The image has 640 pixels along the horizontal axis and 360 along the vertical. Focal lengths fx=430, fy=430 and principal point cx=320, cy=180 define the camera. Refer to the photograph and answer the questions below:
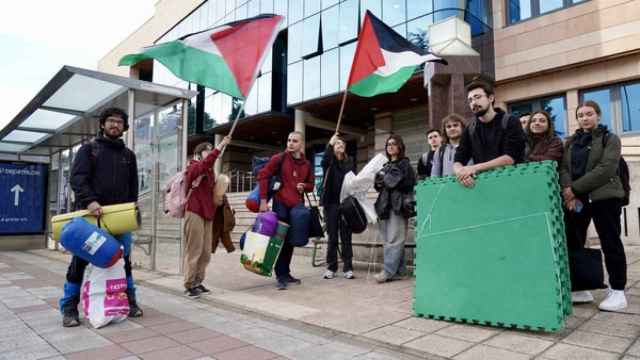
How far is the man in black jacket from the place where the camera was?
12.5ft

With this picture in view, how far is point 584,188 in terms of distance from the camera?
376 centimetres

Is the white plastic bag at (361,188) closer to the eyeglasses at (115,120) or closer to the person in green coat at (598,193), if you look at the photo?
the person in green coat at (598,193)

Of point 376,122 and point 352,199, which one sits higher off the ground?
point 376,122

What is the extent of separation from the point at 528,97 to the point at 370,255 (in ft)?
38.6

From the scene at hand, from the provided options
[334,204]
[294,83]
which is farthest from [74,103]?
[294,83]

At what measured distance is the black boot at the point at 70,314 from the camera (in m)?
3.71

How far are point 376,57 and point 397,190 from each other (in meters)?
1.84

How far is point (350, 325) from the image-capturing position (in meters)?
3.53

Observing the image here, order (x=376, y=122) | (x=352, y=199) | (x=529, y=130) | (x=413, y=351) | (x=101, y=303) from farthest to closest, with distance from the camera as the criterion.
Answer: (x=376, y=122)
(x=352, y=199)
(x=529, y=130)
(x=101, y=303)
(x=413, y=351)

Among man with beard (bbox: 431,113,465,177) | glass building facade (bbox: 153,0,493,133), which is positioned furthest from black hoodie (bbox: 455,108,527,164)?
glass building facade (bbox: 153,0,493,133)

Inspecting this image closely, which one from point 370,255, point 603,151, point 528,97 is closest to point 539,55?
point 528,97

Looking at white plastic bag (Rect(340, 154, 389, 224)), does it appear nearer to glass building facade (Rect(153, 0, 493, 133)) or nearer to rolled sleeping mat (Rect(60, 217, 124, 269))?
rolled sleeping mat (Rect(60, 217, 124, 269))

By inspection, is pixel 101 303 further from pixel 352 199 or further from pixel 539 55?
pixel 539 55

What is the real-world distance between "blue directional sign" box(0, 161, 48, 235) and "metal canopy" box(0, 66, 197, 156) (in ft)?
2.53
